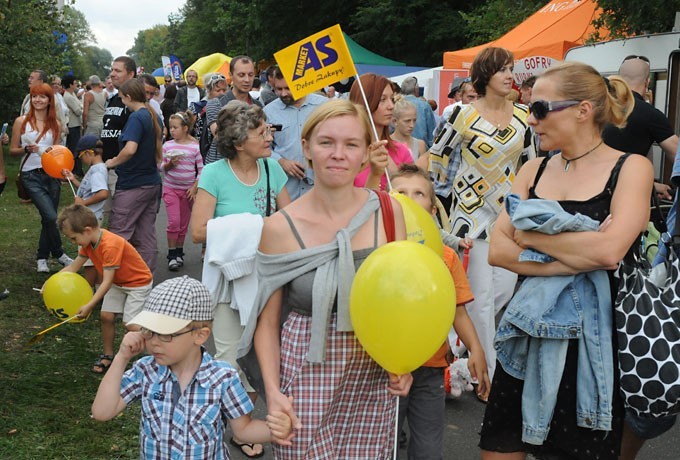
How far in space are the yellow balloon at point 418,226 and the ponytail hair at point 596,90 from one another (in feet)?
2.42

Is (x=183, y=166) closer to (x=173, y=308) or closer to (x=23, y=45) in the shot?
(x=173, y=308)

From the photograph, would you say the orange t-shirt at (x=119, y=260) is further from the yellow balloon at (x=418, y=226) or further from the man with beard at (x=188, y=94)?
the man with beard at (x=188, y=94)

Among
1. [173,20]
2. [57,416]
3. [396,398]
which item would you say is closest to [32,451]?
[57,416]

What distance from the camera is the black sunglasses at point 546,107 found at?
10.2 feet

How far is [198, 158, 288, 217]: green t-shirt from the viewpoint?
16.3 ft

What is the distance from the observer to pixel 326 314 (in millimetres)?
2850

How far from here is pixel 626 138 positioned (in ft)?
21.7

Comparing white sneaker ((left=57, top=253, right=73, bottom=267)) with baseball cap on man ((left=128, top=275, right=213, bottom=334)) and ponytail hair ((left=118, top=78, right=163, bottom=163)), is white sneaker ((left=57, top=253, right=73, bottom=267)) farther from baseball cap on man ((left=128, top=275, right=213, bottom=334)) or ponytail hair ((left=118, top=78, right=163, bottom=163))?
baseball cap on man ((left=128, top=275, right=213, bottom=334))

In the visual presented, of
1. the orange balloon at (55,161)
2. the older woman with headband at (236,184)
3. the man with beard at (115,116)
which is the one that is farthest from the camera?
the man with beard at (115,116)

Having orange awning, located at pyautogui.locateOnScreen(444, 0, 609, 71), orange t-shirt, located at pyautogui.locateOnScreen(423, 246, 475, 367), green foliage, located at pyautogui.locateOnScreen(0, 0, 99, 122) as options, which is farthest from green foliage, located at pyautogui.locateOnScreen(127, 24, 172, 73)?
orange t-shirt, located at pyautogui.locateOnScreen(423, 246, 475, 367)

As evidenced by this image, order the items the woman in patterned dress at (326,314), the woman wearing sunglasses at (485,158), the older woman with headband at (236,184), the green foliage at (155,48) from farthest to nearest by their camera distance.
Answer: the green foliage at (155,48), the woman wearing sunglasses at (485,158), the older woman with headband at (236,184), the woman in patterned dress at (326,314)

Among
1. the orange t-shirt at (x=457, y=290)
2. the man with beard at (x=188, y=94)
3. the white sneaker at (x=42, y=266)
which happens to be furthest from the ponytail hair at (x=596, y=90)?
the man with beard at (x=188, y=94)

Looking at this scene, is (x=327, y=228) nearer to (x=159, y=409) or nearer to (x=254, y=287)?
(x=159, y=409)

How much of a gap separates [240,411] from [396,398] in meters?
0.59
